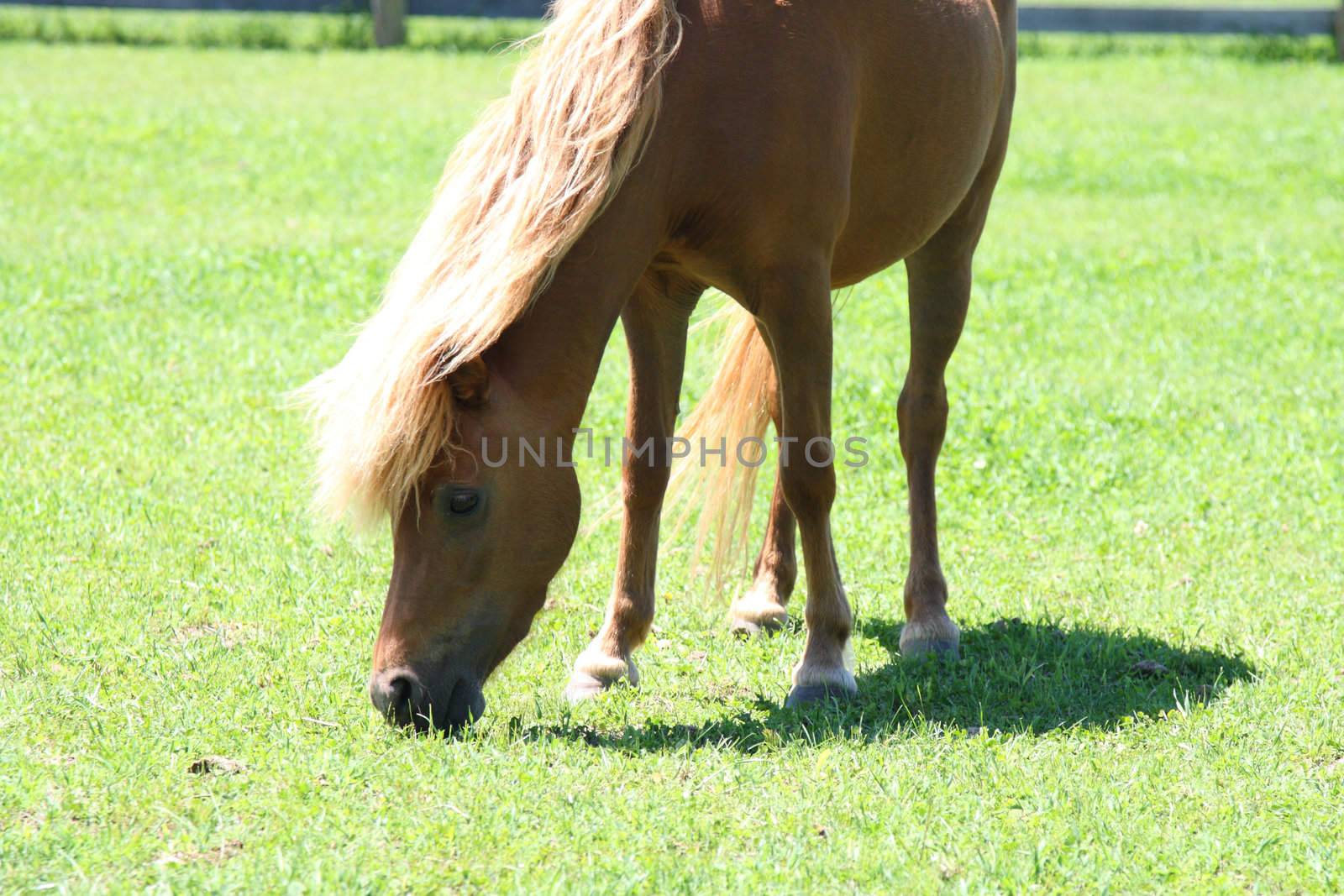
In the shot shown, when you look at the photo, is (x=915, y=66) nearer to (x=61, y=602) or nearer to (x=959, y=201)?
(x=959, y=201)

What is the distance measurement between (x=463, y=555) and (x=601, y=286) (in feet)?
2.48

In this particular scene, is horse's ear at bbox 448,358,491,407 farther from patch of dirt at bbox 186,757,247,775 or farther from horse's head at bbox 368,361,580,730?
patch of dirt at bbox 186,757,247,775

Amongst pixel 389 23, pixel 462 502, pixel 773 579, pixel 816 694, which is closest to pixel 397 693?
pixel 462 502

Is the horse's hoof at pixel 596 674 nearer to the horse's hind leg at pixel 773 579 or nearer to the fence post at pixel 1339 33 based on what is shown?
the horse's hind leg at pixel 773 579

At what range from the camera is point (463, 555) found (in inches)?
135

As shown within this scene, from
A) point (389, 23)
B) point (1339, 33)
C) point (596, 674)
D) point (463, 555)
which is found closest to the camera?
point (463, 555)

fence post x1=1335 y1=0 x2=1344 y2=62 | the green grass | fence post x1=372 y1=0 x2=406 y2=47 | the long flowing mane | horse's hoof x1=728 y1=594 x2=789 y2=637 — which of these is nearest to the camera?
the long flowing mane

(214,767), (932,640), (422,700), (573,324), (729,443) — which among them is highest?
(573,324)

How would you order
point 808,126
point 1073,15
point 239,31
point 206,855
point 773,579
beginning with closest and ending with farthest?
point 206,855 → point 808,126 → point 773,579 → point 1073,15 → point 239,31

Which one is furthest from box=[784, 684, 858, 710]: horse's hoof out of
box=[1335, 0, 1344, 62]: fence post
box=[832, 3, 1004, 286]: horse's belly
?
box=[1335, 0, 1344, 62]: fence post

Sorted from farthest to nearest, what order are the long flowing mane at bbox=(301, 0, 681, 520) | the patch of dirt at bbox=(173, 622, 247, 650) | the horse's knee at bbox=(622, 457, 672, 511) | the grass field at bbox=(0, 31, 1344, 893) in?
the horse's knee at bbox=(622, 457, 672, 511) → the patch of dirt at bbox=(173, 622, 247, 650) → the long flowing mane at bbox=(301, 0, 681, 520) → the grass field at bbox=(0, 31, 1344, 893)

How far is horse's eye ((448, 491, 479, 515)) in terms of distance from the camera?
3402 mm

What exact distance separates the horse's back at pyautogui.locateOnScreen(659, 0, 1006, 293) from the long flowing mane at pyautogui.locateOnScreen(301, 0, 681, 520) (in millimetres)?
165

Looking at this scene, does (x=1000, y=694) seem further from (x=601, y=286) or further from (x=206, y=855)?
(x=206, y=855)
